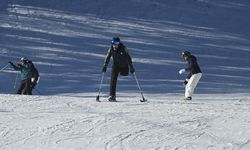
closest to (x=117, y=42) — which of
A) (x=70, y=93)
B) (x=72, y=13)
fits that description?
(x=70, y=93)

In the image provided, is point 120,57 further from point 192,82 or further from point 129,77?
point 129,77

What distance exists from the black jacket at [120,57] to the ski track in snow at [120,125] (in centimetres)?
110

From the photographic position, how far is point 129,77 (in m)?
27.1

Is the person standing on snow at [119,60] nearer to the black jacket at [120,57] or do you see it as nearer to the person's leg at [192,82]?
the black jacket at [120,57]

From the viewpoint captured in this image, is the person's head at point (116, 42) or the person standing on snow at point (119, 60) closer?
the person's head at point (116, 42)

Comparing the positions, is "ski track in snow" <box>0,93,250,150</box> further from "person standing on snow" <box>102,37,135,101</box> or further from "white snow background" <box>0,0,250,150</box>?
"person standing on snow" <box>102,37,135,101</box>

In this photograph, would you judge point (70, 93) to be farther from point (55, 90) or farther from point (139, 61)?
point (139, 61)

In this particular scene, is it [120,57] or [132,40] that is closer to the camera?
[120,57]

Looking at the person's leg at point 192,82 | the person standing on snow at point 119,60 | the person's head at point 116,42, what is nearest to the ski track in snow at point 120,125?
the person standing on snow at point 119,60

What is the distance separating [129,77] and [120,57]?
11.5 metres

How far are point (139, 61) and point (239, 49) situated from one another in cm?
755

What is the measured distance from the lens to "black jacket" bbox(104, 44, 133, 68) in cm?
→ 1556

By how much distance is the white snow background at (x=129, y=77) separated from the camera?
1091cm

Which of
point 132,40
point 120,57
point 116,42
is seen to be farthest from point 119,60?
point 132,40
